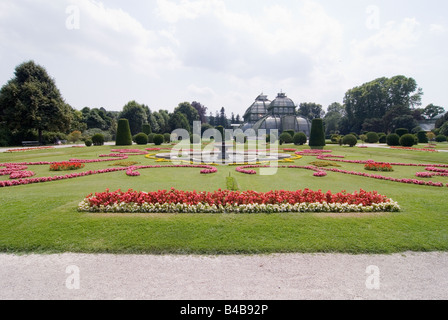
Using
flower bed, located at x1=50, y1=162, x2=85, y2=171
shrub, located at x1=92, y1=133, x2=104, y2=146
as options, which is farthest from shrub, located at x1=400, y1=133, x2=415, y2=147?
shrub, located at x1=92, y1=133, x2=104, y2=146

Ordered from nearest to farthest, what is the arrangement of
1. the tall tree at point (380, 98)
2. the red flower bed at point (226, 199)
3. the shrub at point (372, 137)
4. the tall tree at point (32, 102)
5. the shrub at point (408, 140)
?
1. the red flower bed at point (226, 199)
2. the shrub at point (408, 140)
3. the tall tree at point (32, 102)
4. the shrub at point (372, 137)
5. the tall tree at point (380, 98)

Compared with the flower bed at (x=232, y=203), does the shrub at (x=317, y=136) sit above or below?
above

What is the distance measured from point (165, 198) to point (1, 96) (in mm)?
36505

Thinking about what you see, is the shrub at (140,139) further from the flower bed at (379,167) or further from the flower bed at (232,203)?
the flower bed at (232,203)

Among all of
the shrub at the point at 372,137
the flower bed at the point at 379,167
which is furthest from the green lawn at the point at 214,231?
the shrub at the point at 372,137

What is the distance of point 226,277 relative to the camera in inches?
131

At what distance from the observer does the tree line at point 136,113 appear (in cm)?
3022

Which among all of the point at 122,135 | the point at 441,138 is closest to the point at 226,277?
the point at 122,135


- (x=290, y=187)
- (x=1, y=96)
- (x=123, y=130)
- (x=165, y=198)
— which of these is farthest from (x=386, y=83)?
(x=1, y=96)

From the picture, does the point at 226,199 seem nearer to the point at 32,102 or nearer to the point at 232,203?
the point at 232,203

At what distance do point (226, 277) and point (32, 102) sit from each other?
3746 cm

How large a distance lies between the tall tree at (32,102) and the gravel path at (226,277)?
114ft

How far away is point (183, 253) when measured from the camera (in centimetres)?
405
